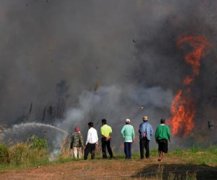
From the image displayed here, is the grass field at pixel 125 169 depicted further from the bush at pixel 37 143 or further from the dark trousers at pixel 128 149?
the bush at pixel 37 143

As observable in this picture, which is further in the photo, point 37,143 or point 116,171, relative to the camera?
point 37,143

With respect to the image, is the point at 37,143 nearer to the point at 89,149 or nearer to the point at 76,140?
the point at 76,140

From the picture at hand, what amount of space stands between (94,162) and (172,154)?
19.2 feet

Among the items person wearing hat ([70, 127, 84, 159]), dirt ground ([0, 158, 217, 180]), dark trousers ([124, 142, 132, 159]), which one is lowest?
dirt ground ([0, 158, 217, 180])

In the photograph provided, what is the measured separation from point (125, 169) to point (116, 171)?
22.7 inches

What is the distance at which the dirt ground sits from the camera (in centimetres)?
2327

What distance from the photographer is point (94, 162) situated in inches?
1094

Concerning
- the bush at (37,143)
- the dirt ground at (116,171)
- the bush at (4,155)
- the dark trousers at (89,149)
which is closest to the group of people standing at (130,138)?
the dark trousers at (89,149)

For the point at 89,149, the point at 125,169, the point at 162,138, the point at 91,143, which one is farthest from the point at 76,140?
the point at 125,169

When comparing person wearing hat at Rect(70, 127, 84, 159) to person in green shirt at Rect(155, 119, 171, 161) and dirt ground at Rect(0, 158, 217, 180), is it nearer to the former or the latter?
dirt ground at Rect(0, 158, 217, 180)

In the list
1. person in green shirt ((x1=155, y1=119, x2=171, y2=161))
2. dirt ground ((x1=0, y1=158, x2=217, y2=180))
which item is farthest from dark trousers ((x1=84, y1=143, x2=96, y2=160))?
person in green shirt ((x1=155, y1=119, x2=171, y2=161))

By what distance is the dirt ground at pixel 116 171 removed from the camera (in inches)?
916

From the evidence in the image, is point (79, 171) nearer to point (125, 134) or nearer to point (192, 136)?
point (125, 134)

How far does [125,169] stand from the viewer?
25.4 meters
